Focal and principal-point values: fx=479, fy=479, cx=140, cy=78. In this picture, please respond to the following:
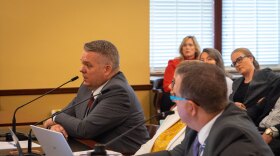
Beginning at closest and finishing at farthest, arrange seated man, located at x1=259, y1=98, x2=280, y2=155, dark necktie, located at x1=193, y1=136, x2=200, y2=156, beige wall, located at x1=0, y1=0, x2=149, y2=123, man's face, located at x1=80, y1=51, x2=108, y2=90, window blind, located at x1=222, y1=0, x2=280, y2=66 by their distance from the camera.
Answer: dark necktie, located at x1=193, y1=136, x2=200, y2=156, man's face, located at x1=80, y1=51, x2=108, y2=90, seated man, located at x1=259, y1=98, x2=280, y2=155, beige wall, located at x1=0, y1=0, x2=149, y2=123, window blind, located at x1=222, y1=0, x2=280, y2=66

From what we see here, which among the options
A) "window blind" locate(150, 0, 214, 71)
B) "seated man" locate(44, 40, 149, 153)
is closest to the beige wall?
"window blind" locate(150, 0, 214, 71)

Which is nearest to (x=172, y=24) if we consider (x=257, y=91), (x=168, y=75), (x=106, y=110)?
(x=168, y=75)

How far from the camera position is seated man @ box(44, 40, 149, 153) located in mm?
2857

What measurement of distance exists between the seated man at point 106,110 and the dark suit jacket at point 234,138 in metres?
1.22

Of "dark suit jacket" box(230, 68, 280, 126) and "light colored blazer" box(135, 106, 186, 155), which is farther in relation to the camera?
"dark suit jacket" box(230, 68, 280, 126)

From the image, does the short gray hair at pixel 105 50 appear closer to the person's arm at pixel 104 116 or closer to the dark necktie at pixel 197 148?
the person's arm at pixel 104 116

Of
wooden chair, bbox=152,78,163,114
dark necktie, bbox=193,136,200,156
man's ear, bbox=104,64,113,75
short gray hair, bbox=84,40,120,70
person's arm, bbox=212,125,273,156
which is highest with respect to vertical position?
short gray hair, bbox=84,40,120,70

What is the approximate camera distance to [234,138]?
1.58 meters

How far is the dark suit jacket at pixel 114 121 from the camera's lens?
112 inches

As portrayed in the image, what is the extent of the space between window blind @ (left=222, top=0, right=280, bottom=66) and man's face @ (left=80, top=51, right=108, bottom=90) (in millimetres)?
3878

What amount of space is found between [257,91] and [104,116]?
181cm

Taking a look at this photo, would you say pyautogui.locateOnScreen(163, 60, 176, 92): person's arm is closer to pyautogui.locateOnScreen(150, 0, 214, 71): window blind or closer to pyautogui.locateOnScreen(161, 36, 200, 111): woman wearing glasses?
pyautogui.locateOnScreen(161, 36, 200, 111): woman wearing glasses

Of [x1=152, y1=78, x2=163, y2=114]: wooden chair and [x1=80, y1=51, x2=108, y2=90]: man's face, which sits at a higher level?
[x1=80, y1=51, x2=108, y2=90]: man's face

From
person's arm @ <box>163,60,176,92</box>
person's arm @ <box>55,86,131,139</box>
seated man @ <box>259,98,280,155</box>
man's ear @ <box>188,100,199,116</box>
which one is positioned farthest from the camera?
person's arm @ <box>163,60,176,92</box>
